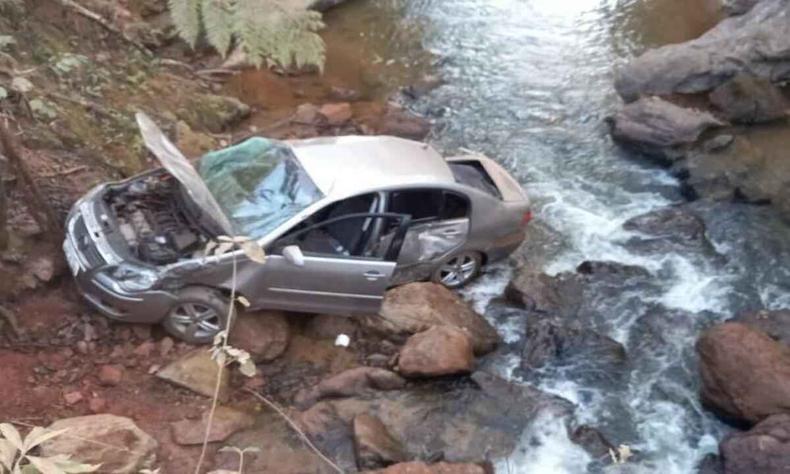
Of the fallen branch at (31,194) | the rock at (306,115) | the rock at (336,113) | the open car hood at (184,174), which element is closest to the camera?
the fallen branch at (31,194)

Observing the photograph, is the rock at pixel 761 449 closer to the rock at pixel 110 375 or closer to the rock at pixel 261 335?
the rock at pixel 261 335

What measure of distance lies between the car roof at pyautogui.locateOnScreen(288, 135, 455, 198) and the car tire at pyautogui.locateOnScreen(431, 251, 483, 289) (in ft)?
3.13

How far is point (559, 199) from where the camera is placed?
11945 mm

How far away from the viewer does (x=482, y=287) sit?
9.95m

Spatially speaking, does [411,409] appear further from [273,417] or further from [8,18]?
[8,18]

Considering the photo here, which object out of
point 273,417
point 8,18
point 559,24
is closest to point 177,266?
point 273,417

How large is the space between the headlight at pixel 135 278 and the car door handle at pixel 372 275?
196 cm

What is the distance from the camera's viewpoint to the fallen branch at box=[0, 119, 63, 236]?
7.19 m

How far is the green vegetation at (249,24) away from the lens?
5.76 m

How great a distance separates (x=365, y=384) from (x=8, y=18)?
19.6 feet

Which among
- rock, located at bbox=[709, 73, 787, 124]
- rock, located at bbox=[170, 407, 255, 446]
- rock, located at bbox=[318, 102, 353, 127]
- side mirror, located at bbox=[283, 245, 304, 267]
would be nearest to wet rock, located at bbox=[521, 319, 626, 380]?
side mirror, located at bbox=[283, 245, 304, 267]

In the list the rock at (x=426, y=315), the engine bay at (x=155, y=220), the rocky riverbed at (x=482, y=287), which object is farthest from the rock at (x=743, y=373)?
the engine bay at (x=155, y=220)

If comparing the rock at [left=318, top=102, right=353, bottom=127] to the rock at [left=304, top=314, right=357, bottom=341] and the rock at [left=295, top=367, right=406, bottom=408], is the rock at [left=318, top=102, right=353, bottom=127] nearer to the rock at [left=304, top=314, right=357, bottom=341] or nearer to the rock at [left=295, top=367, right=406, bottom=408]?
the rock at [left=304, top=314, right=357, bottom=341]

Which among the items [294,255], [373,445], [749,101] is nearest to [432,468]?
[373,445]
